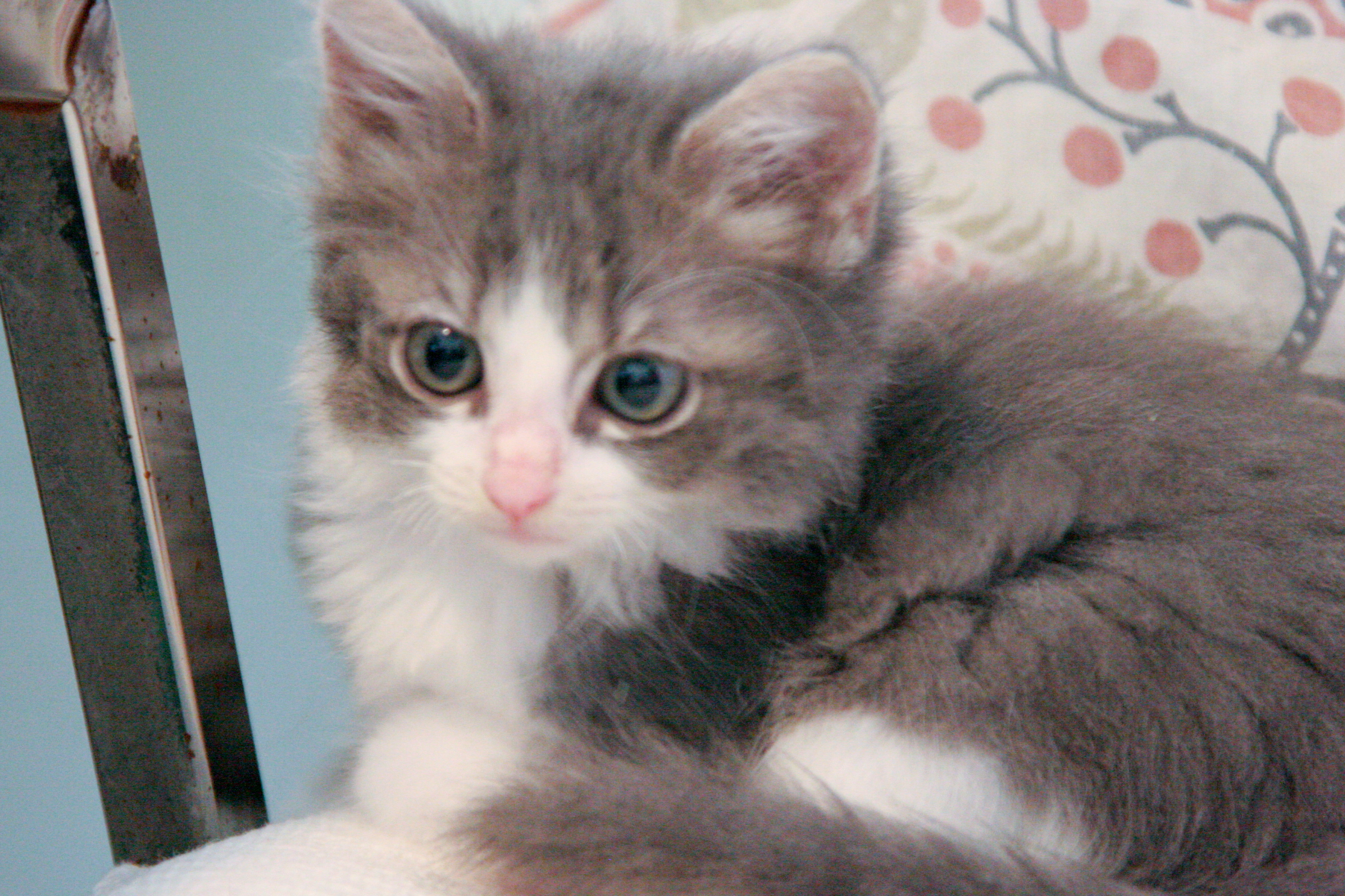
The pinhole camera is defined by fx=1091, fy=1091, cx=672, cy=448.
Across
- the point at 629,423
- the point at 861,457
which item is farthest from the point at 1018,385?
the point at 629,423

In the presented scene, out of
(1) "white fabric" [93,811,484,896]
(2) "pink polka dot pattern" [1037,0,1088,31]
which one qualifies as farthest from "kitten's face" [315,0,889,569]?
(2) "pink polka dot pattern" [1037,0,1088,31]

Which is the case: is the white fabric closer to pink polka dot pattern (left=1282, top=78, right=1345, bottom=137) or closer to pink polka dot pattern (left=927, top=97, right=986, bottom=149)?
pink polka dot pattern (left=927, top=97, right=986, bottom=149)

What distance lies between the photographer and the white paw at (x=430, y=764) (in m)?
1.07

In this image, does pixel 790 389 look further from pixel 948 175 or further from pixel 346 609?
pixel 948 175

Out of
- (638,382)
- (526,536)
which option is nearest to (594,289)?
(638,382)

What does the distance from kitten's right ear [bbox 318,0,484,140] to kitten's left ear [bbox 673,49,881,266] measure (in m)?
0.22

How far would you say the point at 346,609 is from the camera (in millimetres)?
1273

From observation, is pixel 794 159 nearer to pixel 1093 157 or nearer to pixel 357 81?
pixel 357 81

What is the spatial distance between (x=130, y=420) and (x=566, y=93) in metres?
0.63

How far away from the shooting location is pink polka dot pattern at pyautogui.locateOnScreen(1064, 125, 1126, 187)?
171 cm

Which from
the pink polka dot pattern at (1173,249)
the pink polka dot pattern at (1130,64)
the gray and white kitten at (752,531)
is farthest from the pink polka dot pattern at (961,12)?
the gray and white kitten at (752,531)

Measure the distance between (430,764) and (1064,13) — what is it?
1.46m

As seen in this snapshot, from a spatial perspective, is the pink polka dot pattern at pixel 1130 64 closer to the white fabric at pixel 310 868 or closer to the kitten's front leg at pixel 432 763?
the kitten's front leg at pixel 432 763

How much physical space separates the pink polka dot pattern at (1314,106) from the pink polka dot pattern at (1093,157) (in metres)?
0.24
